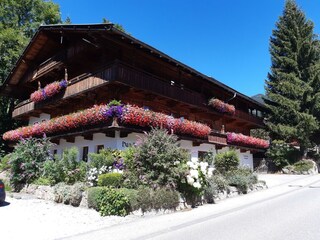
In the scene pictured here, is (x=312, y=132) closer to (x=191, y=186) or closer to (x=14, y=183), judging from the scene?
(x=191, y=186)

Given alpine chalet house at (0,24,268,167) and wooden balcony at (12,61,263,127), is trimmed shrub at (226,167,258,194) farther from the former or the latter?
wooden balcony at (12,61,263,127)

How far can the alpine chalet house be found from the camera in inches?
630

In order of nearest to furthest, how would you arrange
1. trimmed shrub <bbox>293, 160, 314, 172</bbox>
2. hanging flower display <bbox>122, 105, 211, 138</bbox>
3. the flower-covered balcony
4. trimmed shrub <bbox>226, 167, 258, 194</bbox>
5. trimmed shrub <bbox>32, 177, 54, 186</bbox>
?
1. trimmed shrub <bbox>32, 177, 54, 186</bbox>
2. the flower-covered balcony
3. hanging flower display <bbox>122, 105, 211, 138</bbox>
4. trimmed shrub <bbox>226, 167, 258, 194</bbox>
5. trimmed shrub <bbox>293, 160, 314, 172</bbox>

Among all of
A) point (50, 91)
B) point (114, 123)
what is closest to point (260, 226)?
point (114, 123)

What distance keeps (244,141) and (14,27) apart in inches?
1053

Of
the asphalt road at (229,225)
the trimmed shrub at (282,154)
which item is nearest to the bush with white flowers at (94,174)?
the asphalt road at (229,225)

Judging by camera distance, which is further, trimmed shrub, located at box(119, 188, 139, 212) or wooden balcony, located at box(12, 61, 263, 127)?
wooden balcony, located at box(12, 61, 263, 127)

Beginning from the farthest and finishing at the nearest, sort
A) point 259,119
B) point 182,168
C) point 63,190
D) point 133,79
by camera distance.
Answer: point 259,119
point 133,79
point 63,190
point 182,168

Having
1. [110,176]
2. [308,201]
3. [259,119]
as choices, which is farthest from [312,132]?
[110,176]

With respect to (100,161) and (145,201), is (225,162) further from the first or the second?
(145,201)

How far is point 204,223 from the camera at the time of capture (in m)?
8.39

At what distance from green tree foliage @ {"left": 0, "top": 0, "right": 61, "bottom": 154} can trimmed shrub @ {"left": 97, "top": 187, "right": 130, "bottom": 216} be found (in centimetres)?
2052

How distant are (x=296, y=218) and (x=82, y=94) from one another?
1412cm

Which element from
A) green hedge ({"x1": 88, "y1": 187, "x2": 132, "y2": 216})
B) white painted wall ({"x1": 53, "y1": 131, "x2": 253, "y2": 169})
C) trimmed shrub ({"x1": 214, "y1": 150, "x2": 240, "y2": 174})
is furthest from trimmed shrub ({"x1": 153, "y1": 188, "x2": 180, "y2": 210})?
trimmed shrub ({"x1": 214, "y1": 150, "x2": 240, "y2": 174})
